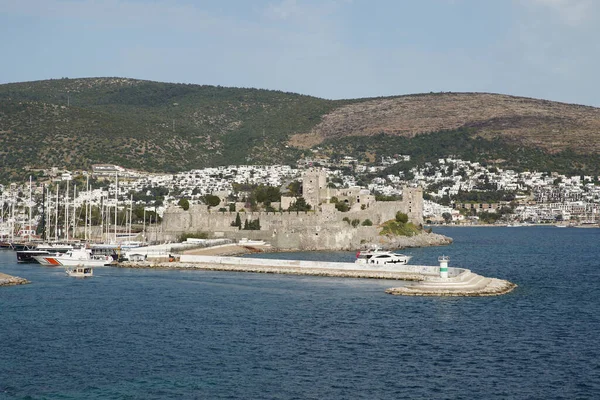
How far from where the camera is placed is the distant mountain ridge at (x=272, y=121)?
413ft

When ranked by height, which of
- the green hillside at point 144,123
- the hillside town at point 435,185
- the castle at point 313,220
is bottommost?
the castle at point 313,220

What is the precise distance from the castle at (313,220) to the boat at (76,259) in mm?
14045

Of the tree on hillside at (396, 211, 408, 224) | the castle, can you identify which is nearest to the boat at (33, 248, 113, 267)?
the castle

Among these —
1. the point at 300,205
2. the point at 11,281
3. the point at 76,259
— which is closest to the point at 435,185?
the point at 300,205

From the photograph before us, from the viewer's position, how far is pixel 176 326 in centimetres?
3022

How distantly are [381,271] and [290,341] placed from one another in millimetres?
16448

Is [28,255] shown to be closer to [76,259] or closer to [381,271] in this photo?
[76,259]

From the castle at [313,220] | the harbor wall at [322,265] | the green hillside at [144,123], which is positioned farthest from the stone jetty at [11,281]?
the green hillside at [144,123]

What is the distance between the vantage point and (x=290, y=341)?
27578mm

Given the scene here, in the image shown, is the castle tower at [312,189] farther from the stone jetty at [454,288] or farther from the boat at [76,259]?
the stone jetty at [454,288]

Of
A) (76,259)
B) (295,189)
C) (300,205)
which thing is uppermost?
(295,189)

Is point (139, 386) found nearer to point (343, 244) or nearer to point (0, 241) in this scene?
point (343, 244)

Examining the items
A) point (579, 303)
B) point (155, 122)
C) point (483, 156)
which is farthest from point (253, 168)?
point (579, 303)

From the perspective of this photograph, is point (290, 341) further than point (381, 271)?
No
